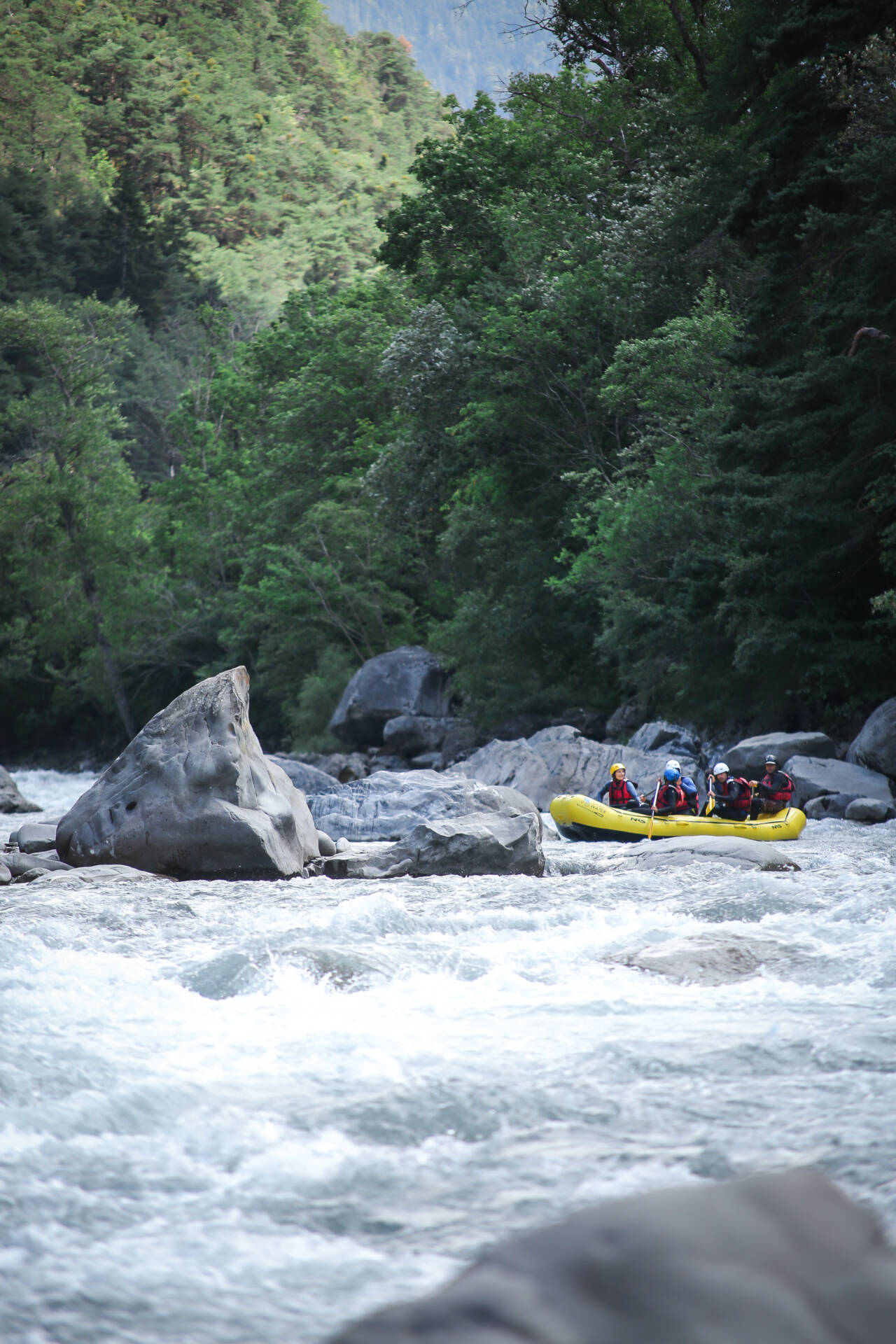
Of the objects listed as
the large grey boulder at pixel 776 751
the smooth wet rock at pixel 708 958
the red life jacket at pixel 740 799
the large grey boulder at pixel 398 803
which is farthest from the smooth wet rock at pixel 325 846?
the large grey boulder at pixel 776 751

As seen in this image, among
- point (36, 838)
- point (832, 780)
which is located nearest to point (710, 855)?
point (832, 780)

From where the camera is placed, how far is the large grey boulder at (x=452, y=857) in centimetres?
989

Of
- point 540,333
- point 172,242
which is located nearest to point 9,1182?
point 540,333

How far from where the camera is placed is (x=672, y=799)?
1326 centimetres

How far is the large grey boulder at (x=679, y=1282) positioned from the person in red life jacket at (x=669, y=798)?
11.1m

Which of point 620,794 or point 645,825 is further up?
point 620,794

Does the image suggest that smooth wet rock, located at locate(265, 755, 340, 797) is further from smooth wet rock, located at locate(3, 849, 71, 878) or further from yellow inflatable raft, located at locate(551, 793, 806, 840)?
smooth wet rock, located at locate(3, 849, 71, 878)

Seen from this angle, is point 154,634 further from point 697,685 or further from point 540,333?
point 697,685

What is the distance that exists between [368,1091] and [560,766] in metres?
14.3

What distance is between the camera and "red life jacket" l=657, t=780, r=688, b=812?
13.2m

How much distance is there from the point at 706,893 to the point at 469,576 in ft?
63.8

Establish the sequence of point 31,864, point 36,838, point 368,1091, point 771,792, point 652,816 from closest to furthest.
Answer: point 368,1091
point 31,864
point 36,838
point 652,816
point 771,792

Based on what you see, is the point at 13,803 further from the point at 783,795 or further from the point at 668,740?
the point at 783,795

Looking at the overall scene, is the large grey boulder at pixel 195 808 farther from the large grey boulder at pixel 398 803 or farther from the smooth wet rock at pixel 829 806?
the smooth wet rock at pixel 829 806
